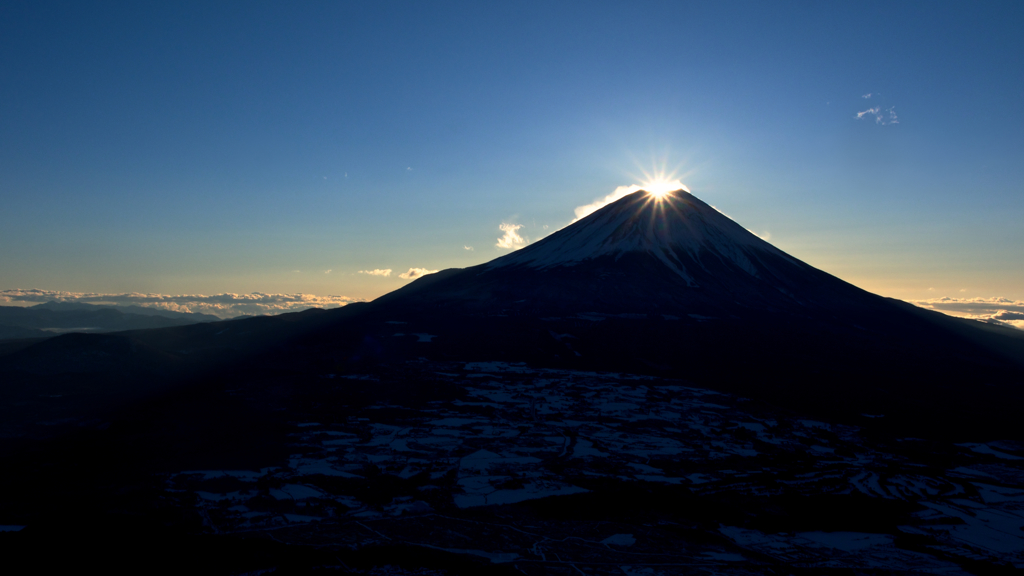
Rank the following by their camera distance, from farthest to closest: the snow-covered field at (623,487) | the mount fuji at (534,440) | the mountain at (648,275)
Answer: the mountain at (648,275)
the snow-covered field at (623,487)
the mount fuji at (534,440)

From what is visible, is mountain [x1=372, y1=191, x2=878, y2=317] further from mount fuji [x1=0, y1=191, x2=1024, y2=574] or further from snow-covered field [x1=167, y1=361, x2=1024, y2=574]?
snow-covered field [x1=167, y1=361, x2=1024, y2=574]

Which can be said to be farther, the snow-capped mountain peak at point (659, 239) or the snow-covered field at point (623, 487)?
the snow-capped mountain peak at point (659, 239)

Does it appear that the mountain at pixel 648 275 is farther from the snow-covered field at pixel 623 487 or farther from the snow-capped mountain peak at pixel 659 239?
the snow-covered field at pixel 623 487

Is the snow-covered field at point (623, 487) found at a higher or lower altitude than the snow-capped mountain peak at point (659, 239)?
lower

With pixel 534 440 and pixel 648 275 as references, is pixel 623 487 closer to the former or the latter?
pixel 534 440

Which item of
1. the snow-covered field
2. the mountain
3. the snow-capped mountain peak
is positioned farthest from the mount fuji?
the snow-capped mountain peak

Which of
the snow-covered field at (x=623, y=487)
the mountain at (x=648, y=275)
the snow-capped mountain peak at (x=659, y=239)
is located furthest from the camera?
the snow-capped mountain peak at (x=659, y=239)

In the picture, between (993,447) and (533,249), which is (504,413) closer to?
(993,447)

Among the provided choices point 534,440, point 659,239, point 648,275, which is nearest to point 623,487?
point 534,440

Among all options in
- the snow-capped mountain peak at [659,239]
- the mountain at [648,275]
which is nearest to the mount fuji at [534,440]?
the mountain at [648,275]

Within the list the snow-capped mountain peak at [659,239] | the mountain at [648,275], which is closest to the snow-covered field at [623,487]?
the mountain at [648,275]

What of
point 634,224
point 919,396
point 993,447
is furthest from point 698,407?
point 634,224
